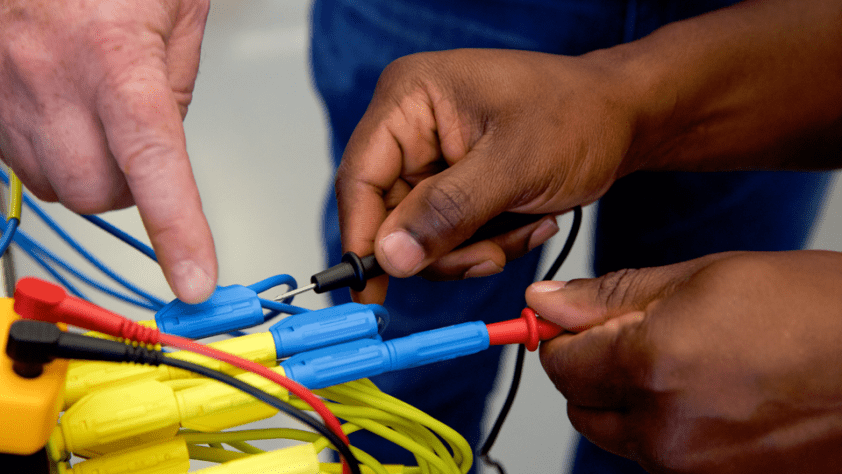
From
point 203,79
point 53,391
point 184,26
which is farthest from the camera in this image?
point 203,79

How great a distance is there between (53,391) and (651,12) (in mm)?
668

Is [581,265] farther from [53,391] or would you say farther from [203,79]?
[203,79]

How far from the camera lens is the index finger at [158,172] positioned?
422 mm

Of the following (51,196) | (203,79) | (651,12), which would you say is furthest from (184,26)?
(203,79)

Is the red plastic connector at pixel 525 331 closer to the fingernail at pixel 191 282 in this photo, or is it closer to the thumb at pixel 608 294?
the thumb at pixel 608 294

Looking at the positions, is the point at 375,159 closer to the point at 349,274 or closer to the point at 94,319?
the point at 349,274

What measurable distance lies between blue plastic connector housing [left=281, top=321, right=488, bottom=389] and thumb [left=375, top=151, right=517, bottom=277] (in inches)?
4.1

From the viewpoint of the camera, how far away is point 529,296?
19.5 inches

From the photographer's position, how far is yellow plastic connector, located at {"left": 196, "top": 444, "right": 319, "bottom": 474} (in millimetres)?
381

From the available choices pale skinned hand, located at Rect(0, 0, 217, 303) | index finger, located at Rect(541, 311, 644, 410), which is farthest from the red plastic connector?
pale skinned hand, located at Rect(0, 0, 217, 303)

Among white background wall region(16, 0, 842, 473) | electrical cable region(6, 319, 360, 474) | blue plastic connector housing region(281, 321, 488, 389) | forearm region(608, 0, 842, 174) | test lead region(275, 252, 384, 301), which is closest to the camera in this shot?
electrical cable region(6, 319, 360, 474)

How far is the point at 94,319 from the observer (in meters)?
0.34

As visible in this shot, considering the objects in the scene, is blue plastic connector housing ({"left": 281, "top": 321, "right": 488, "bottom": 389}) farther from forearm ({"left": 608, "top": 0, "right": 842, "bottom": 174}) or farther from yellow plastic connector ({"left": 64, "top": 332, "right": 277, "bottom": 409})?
forearm ({"left": 608, "top": 0, "right": 842, "bottom": 174})

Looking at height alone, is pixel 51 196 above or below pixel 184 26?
below
